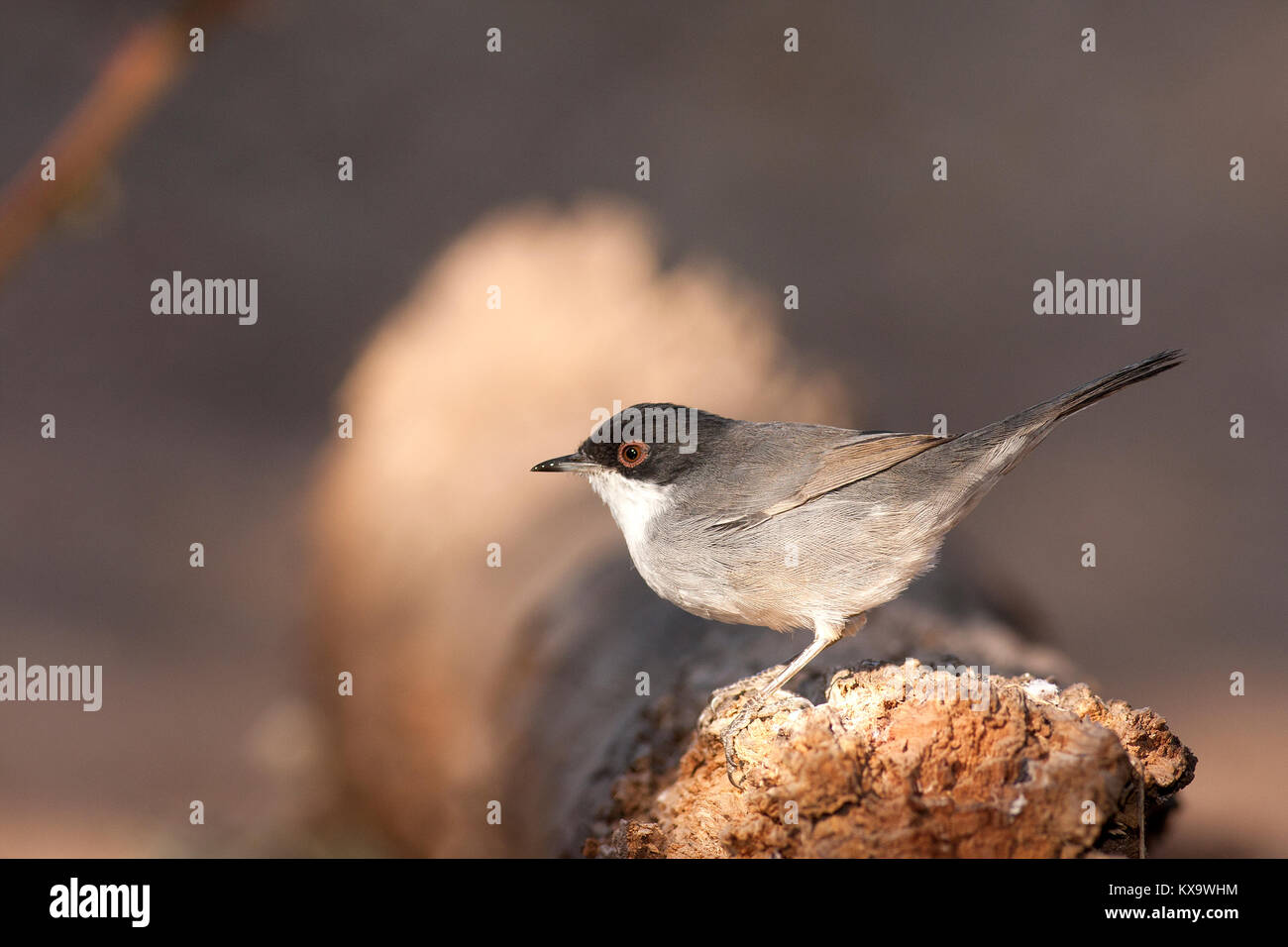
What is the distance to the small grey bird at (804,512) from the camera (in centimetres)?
203

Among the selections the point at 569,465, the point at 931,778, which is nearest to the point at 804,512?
the point at 569,465

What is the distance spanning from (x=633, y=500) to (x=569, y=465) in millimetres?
185

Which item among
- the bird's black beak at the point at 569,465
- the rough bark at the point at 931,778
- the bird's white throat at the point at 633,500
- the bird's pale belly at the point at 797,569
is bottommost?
the rough bark at the point at 931,778

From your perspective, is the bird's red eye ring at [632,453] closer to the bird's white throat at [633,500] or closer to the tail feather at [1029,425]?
the bird's white throat at [633,500]

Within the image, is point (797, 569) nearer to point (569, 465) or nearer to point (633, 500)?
point (633, 500)

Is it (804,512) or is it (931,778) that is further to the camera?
(804,512)

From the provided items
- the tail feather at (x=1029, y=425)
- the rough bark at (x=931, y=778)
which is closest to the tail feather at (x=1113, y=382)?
the tail feather at (x=1029, y=425)

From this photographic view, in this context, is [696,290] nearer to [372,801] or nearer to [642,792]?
[642,792]

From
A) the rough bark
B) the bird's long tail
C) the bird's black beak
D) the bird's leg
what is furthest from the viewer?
the bird's black beak

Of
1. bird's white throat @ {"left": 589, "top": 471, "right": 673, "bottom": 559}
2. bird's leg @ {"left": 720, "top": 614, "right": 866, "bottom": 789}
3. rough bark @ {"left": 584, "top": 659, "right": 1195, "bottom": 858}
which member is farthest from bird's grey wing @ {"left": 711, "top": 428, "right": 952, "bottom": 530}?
rough bark @ {"left": 584, "top": 659, "right": 1195, "bottom": 858}

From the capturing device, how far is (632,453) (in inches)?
86.7

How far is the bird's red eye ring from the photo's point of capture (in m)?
2.19

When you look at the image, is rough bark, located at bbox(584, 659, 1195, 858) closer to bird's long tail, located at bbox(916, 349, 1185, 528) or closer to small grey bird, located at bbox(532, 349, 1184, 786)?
small grey bird, located at bbox(532, 349, 1184, 786)

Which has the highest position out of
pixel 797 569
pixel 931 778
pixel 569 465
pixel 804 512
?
pixel 569 465
